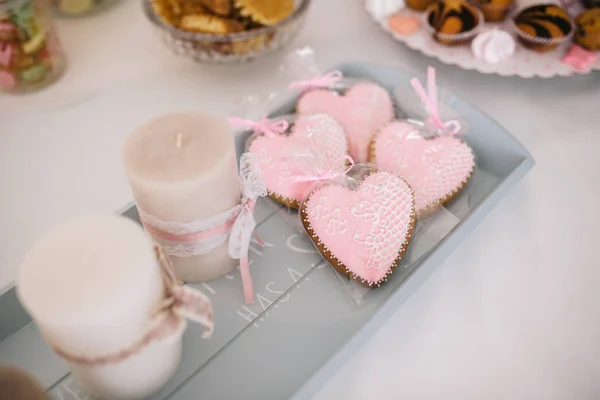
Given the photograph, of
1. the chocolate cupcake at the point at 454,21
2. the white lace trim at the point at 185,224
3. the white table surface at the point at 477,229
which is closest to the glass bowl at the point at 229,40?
the white table surface at the point at 477,229

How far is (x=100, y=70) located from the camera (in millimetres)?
784

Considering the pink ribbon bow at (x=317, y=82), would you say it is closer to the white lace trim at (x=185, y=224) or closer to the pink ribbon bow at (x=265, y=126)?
the pink ribbon bow at (x=265, y=126)

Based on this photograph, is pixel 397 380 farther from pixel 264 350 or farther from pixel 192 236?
pixel 192 236

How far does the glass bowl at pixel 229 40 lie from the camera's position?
2.21ft

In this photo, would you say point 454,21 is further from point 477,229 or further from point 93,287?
point 93,287

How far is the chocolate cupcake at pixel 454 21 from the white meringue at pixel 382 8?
0.18ft

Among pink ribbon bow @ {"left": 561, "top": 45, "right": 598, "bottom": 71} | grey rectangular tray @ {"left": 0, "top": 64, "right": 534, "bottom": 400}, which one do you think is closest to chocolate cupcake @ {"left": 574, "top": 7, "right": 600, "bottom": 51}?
pink ribbon bow @ {"left": 561, "top": 45, "right": 598, "bottom": 71}

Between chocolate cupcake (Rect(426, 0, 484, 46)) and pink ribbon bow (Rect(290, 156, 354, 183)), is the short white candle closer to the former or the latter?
pink ribbon bow (Rect(290, 156, 354, 183))

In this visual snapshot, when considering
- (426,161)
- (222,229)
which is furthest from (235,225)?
(426,161)

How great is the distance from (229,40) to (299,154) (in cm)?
19

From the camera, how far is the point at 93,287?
35 centimetres

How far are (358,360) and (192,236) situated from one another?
0.64 feet

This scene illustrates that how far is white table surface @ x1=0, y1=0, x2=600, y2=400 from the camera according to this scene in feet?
1.64

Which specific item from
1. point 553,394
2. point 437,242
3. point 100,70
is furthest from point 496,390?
point 100,70
